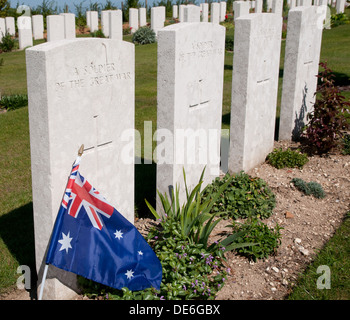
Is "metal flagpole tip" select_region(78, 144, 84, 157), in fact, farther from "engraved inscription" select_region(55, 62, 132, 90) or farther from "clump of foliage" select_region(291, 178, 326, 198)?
"clump of foliage" select_region(291, 178, 326, 198)

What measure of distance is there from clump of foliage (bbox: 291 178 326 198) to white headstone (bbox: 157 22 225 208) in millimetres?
1172

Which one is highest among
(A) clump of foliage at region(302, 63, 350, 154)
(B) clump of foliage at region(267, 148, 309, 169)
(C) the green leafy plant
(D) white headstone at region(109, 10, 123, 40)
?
(D) white headstone at region(109, 10, 123, 40)

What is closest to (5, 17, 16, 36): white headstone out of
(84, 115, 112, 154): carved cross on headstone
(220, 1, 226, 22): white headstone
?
(220, 1, 226, 22): white headstone

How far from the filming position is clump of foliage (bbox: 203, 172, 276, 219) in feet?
17.0

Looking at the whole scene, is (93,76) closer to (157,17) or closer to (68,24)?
(68,24)

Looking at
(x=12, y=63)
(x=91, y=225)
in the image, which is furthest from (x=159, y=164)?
(x=12, y=63)

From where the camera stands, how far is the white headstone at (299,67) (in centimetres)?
711

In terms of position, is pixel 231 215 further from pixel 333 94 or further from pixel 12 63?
pixel 12 63

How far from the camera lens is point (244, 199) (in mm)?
5234

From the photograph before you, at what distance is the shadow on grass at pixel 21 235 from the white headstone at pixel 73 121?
62cm

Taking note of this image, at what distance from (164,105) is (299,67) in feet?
10.9

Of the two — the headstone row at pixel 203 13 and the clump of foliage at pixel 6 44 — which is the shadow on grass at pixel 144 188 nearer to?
the headstone row at pixel 203 13

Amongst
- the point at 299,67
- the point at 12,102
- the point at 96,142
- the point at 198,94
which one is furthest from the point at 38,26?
the point at 96,142

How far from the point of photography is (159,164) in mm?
4945
